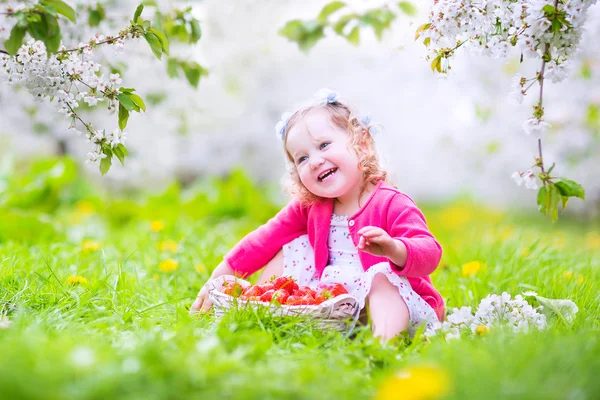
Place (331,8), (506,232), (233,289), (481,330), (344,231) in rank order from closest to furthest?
(481,330) < (233,289) < (344,231) < (331,8) < (506,232)

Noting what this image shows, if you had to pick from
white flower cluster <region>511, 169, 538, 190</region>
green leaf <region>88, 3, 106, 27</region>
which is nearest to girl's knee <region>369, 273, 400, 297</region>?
white flower cluster <region>511, 169, 538, 190</region>

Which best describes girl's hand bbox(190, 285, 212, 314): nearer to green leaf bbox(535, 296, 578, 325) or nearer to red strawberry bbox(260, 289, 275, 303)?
red strawberry bbox(260, 289, 275, 303)

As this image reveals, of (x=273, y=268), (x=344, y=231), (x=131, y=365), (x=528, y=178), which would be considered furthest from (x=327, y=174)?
(x=131, y=365)

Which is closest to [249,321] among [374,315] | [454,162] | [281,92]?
[374,315]

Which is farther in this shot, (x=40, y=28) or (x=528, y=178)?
(x=528, y=178)

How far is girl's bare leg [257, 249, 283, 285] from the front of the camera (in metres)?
2.16

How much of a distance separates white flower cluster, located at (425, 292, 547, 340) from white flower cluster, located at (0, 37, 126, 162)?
43.7 inches

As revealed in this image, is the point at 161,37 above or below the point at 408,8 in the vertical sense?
below

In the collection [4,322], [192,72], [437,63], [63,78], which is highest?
[192,72]

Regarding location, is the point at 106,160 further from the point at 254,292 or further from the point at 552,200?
the point at 552,200

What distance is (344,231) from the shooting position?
6.73ft

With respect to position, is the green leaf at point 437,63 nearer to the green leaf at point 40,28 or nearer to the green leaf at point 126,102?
the green leaf at point 126,102

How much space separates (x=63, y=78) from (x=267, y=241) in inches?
35.0

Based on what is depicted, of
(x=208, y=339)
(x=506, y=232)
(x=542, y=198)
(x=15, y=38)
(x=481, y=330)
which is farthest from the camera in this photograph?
(x=506, y=232)
